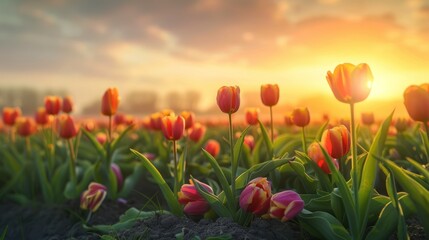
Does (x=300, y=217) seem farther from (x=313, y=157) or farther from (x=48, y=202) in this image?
(x=48, y=202)

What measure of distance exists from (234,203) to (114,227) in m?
0.91

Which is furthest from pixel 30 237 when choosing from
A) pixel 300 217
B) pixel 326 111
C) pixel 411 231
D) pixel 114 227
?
pixel 326 111

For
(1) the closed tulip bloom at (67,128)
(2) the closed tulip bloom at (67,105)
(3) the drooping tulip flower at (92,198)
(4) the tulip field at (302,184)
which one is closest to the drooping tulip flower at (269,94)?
(4) the tulip field at (302,184)

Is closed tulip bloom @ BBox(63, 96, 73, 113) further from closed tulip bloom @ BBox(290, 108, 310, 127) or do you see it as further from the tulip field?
closed tulip bloom @ BBox(290, 108, 310, 127)

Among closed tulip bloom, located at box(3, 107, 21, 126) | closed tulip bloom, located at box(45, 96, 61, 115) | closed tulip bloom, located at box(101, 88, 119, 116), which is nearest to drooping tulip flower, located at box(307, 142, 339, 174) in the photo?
closed tulip bloom, located at box(101, 88, 119, 116)

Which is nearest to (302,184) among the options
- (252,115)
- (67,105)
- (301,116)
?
(301,116)

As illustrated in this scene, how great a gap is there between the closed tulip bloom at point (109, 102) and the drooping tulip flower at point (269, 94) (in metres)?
1.26

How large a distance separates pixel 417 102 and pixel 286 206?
2.74 ft

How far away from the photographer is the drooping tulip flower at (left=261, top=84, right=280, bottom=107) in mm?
3656

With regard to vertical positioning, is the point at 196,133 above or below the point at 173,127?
below

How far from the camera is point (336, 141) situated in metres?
2.74

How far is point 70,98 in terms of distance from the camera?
5.07m

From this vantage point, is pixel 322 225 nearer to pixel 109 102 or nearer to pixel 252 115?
pixel 252 115

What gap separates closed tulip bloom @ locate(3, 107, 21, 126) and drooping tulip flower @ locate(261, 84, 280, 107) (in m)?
3.59
